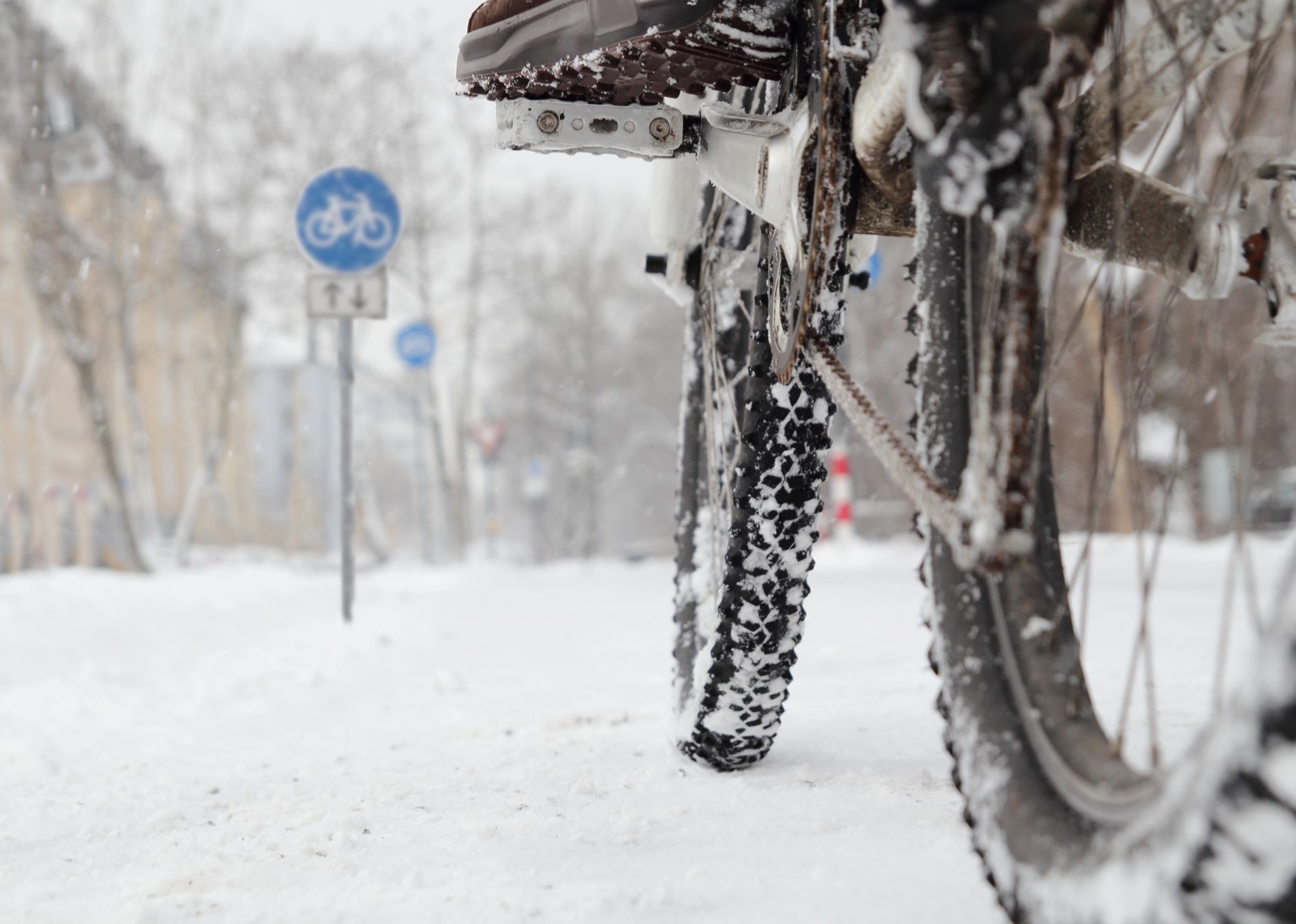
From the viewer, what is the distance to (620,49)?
5.16 feet

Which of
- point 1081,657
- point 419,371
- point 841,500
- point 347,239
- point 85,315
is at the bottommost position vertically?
point 841,500

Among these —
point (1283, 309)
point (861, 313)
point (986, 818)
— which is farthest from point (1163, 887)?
point (861, 313)

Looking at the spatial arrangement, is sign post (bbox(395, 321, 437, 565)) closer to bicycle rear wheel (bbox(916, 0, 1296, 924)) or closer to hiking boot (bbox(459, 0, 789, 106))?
hiking boot (bbox(459, 0, 789, 106))

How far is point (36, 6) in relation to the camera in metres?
11.1

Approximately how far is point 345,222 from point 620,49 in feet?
16.8

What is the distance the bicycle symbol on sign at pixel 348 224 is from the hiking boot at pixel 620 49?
4.74 m

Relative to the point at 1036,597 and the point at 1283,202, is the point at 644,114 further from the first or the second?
Result: the point at 1036,597

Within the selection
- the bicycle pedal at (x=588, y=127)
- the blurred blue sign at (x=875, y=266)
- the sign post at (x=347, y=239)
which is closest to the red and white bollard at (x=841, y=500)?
the blurred blue sign at (x=875, y=266)

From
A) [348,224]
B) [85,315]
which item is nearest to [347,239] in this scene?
[348,224]

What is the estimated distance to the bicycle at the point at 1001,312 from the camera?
30.6 inches

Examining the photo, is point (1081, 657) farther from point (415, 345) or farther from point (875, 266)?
point (415, 345)

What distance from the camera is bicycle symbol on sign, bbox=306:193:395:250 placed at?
20.7 feet

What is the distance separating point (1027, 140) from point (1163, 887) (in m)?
0.55

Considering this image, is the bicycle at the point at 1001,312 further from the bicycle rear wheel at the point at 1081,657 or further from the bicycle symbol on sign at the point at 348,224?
the bicycle symbol on sign at the point at 348,224
